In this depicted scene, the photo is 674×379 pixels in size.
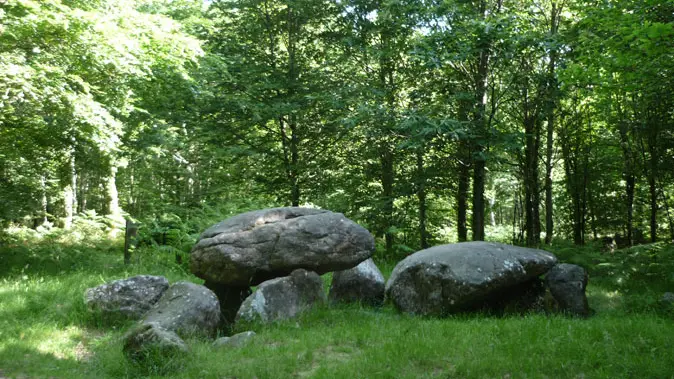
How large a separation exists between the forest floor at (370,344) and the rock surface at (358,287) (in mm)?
558

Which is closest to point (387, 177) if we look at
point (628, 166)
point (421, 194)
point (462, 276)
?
point (421, 194)

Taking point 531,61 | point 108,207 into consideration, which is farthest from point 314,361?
point 108,207

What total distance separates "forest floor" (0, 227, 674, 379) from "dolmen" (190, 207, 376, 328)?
58cm

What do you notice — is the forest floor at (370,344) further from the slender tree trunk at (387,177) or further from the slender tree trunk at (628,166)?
the slender tree trunk at (628,166)

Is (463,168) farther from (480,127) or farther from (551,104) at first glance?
(551,104)

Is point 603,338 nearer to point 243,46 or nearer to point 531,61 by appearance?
point 531,61

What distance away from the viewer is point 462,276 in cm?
835

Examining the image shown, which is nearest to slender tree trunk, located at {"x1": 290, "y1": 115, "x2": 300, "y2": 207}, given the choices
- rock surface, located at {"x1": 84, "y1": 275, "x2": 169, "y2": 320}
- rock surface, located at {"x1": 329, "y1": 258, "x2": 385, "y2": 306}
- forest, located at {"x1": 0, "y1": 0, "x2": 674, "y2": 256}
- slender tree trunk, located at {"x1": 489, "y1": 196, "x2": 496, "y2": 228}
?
forest, located at {"x1": 0, "y1": 0, "x2": 674, "y2": 256}

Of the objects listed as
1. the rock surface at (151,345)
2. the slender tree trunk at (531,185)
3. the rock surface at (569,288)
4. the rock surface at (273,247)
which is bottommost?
the rock surface at (151,345)

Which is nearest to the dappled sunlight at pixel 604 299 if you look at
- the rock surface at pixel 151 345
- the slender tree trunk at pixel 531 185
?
the slender tree trunk at pixel 531 185

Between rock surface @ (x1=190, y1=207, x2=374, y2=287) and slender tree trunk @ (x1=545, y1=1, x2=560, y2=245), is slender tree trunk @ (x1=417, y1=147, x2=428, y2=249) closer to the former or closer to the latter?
slender tree trunk @ (x1=545, y1=1, x2=560, y2=245)

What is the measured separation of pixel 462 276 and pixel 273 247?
360 centimetres

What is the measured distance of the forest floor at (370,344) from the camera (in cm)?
579

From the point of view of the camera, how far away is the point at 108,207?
1895 cm
